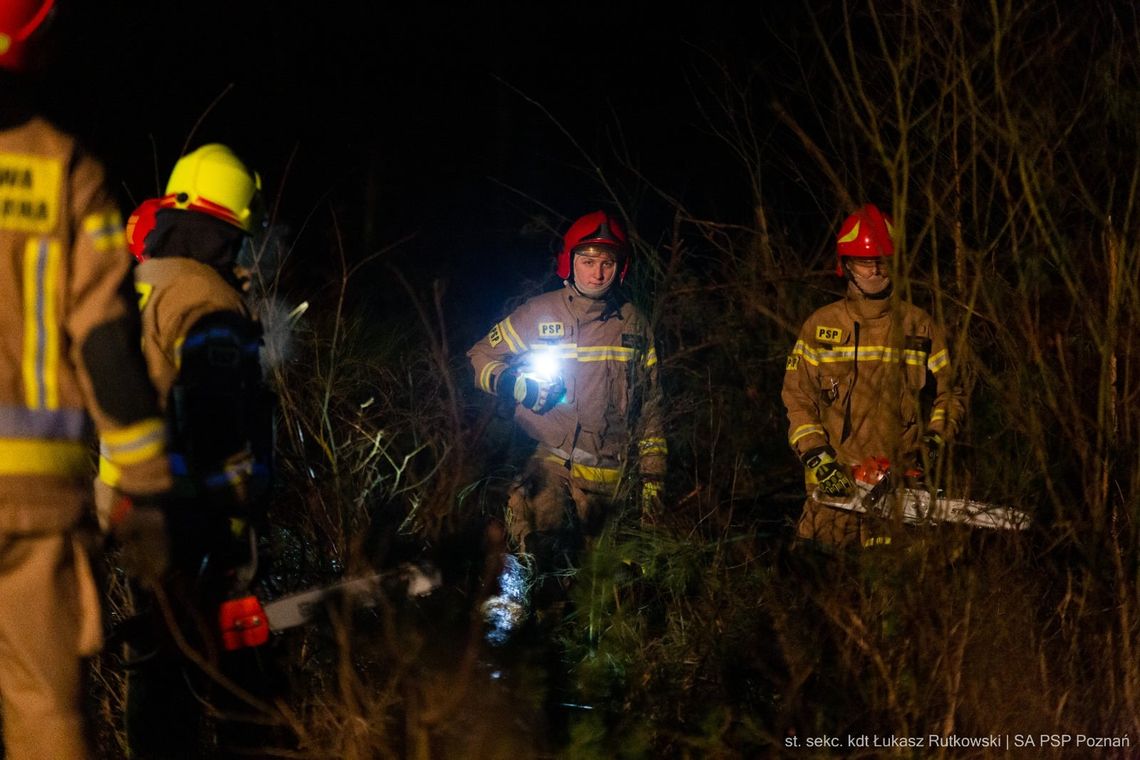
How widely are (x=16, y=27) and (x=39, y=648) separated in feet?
4.24

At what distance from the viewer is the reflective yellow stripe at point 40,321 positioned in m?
2.37

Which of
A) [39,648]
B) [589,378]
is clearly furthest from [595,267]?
[39,648]

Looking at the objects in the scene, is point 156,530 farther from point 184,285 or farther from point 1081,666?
point 1081,666

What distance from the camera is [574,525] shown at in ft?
16.7

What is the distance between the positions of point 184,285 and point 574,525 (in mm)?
2400

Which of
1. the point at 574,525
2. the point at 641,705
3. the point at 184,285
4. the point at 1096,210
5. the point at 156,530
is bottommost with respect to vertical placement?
the point at 641,705

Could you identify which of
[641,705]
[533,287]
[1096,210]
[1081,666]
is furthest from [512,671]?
[533,287]

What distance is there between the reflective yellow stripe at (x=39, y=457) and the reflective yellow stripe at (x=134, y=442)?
0.25 feet

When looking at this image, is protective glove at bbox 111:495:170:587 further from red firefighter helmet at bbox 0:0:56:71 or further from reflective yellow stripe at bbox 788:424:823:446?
reflective yellow stripe at bbox 788:424:823:446

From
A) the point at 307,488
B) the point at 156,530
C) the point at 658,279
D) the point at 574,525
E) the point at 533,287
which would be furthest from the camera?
the point at 533,287

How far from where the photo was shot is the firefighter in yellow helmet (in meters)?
2.35

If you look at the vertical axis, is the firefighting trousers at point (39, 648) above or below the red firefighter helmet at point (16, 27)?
below

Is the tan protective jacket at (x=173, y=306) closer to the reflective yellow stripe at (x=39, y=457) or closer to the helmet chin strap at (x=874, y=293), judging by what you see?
the reflective yellow stripe at (x=39, y=457)

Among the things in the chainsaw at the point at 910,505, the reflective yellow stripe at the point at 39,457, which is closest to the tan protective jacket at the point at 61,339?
the reflective yellow stripe at the point at 39,457
